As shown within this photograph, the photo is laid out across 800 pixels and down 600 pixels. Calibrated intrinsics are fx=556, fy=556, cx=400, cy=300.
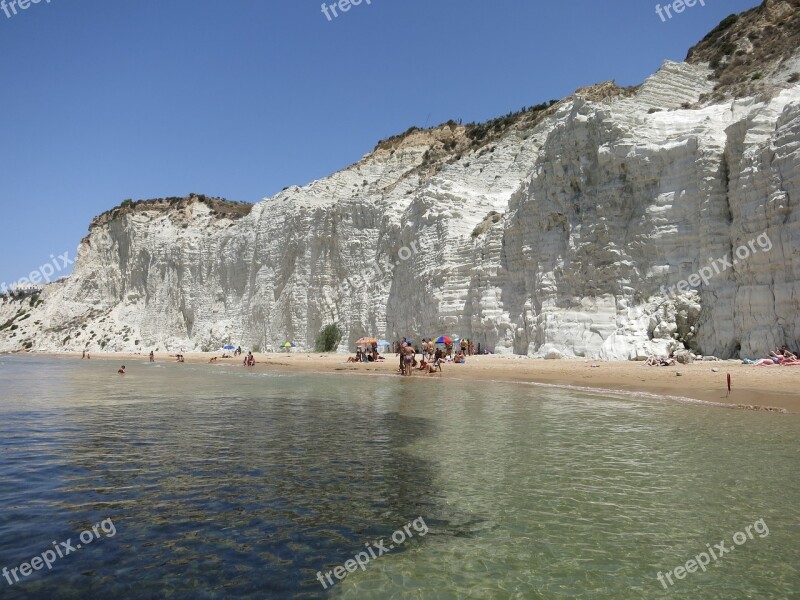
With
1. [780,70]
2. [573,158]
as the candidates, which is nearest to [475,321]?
[573,158]

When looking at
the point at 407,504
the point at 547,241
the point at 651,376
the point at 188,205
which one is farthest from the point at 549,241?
the point at 188,205

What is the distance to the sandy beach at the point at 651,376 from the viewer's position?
45.9ft

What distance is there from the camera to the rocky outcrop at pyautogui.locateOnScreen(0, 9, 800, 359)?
20125 mm

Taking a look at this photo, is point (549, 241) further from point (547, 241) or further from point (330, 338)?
point (330, 338)

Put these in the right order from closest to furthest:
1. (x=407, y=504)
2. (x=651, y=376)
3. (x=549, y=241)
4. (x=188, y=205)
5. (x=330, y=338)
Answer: (x=407, y=504) < (x=651, y=376) < (x=549, y=241) < (x=330, y=338) < (x=188, y=205)

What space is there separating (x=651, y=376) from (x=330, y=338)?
29876 mm

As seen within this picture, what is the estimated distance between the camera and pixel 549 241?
28.4 m

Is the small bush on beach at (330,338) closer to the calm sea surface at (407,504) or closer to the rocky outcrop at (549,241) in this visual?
the rocky outcrop at (549,241)

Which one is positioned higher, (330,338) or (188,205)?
(188,205)

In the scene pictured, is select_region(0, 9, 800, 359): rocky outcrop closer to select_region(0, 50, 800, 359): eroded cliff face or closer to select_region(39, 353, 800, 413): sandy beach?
select_region(0, 50, 800, 359): eroded cliff face

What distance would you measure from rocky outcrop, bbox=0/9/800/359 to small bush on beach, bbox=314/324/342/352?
39.1 inches

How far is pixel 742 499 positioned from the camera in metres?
6.34

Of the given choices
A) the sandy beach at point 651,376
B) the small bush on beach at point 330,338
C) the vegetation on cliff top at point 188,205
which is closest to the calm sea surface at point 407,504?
the sandy beach at point 651,376

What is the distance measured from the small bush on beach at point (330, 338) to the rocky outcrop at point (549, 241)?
993 millimetres
